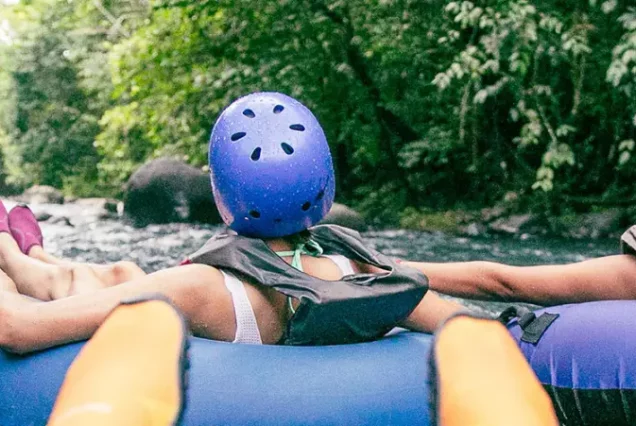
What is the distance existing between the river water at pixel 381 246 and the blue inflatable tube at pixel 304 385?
15.7 feet

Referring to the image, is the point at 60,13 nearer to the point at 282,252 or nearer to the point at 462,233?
the point at 462,233

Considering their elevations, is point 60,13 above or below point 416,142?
above

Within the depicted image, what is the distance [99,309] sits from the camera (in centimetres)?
156

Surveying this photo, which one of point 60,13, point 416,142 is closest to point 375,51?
point 416,142

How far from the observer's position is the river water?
21.9 ft

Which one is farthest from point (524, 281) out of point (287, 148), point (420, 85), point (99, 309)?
point (420, 85)

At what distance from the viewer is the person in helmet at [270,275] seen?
1579 mm

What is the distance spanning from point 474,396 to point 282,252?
0.67 metres

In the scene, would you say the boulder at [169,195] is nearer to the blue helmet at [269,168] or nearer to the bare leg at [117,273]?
the bare leg at [117,273]

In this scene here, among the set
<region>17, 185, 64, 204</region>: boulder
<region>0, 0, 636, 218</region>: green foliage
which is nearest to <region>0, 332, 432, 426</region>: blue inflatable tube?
<region>0, 0, 636, 218</region>: green foliage

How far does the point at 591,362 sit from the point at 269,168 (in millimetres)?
902

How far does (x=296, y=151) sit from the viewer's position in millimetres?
1730

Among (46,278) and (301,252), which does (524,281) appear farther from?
(46,278)

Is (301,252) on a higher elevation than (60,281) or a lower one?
higher
